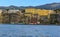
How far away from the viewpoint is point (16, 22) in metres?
63.3

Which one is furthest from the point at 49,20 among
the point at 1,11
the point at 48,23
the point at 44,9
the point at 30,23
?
the point at 1,11

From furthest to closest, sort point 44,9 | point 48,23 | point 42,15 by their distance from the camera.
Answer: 1. point 44,9
2. point 42,15
3. point 48,23

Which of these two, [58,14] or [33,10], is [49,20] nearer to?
[58,14]

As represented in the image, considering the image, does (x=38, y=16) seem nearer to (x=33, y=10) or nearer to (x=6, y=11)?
(x=33, y=10)

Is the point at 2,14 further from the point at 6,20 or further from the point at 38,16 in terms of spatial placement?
the point at 38,16

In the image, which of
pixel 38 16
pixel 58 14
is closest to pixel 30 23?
pixel 38 16

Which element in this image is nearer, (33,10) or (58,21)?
(58,21)

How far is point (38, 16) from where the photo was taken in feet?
211

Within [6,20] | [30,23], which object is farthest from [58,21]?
[6,20]

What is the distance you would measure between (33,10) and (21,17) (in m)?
4.98

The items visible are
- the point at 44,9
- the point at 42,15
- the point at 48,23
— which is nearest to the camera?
the point at 48,23

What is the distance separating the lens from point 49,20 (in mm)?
61219

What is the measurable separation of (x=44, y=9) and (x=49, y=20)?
29.7 ft

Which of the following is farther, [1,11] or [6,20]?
A: [1,11]
